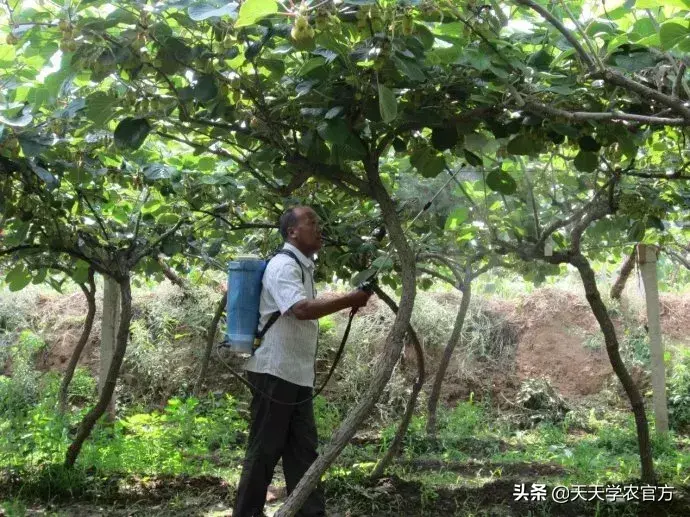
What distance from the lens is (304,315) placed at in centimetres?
283

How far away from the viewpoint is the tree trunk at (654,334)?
5.39 m

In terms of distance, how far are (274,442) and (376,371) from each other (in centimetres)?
81

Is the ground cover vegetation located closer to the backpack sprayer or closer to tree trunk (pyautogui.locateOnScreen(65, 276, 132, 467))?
tree trunk (pyautogui.locateOnScreen(65, 276, 132, 467))

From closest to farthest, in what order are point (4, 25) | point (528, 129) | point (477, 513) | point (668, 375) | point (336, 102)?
1. point (4, 25)
2. point (336, 102)
3. point (528, 129)
4. point (477, 513)
5. point (668, 375)

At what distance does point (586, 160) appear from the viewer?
2.79m

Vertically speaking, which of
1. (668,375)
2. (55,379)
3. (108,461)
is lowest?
(108,461)

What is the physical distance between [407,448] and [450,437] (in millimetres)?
529

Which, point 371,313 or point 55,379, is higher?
point 371,313

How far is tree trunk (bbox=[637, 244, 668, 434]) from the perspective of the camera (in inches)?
212

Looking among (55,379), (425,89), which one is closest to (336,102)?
(425,89)

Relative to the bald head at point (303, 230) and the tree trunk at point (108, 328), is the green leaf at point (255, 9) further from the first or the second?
the tree trunk at point (108, 328)

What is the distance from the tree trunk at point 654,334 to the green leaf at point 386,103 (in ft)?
13.3

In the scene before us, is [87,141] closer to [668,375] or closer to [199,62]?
[199,62]

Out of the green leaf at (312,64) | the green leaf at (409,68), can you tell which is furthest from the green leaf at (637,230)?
the green leaf at (312,64)
